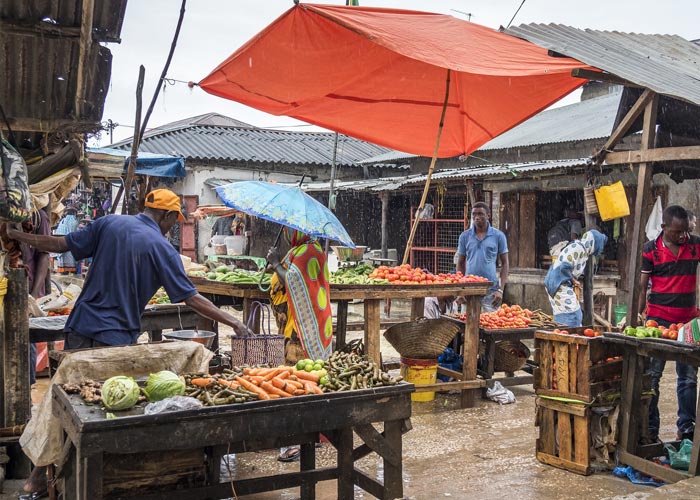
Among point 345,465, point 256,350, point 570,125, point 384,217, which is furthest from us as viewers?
point 384,217

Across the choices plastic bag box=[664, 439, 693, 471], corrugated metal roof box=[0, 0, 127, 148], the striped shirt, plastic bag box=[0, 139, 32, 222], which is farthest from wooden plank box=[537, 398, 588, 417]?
corrugated metal roof box=[0, 0, 127, 148]

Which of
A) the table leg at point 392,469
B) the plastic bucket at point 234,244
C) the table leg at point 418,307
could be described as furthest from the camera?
the plastic bucket at point 234,244

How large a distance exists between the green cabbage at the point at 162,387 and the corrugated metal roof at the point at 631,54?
12.6ft

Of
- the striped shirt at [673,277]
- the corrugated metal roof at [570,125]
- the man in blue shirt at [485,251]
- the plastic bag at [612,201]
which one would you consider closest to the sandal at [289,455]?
the striped shirt at [673,277]

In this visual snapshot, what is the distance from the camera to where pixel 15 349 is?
15.9 feet

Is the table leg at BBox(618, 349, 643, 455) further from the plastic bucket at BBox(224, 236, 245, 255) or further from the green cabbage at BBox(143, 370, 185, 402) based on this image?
the plastic bucket at BBox(224, 236, 245, 255)

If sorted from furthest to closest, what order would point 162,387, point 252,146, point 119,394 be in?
1. point 252,146
2. point 162,387
3. point 119,394

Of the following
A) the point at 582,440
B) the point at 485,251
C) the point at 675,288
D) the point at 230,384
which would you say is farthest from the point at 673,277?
the point at 230,384

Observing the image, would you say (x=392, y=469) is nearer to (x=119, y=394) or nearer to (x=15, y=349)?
(x=119, y=394)

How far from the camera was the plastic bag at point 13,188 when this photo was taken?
4.01m

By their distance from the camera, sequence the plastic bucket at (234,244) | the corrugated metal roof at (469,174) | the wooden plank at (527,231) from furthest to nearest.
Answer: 1. the plastic bucket at (234,244)
2. the wooden plank at (527,231)
3. the corrugated metal roof at (469,174)

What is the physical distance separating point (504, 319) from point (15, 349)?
220 inches

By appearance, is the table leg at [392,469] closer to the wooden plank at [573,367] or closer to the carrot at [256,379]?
the carrot at [256,379]

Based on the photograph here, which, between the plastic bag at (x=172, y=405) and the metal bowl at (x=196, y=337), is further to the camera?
the metal bowl at (x=196, y=337)
